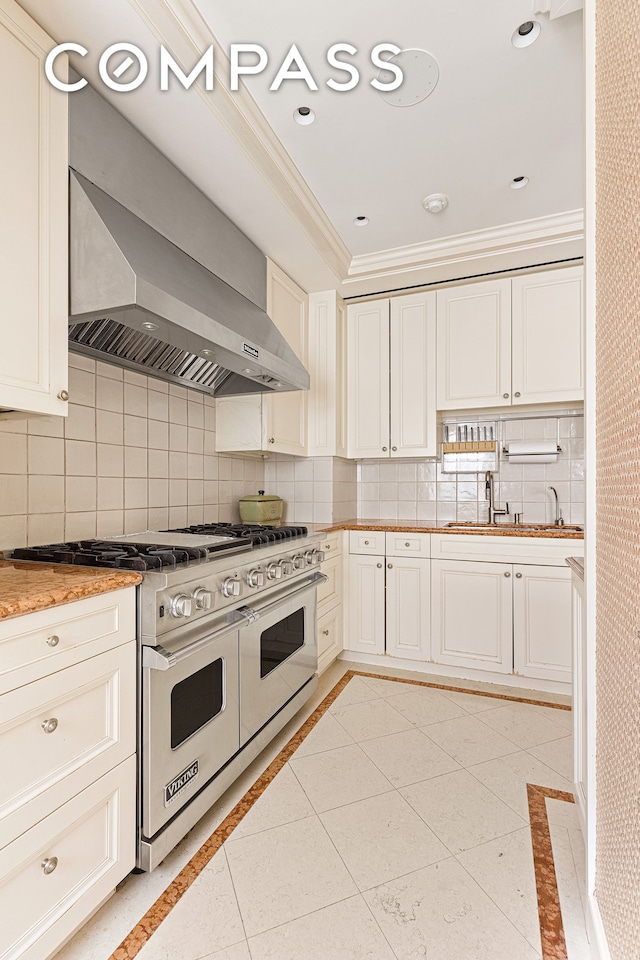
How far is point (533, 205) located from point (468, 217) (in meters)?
0.32

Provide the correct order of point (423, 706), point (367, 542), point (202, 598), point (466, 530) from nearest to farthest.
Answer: point (202, 598)
point (423, 706)
point (466, 530)
point (367, 542)

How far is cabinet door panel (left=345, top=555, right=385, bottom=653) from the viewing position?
3.17 m

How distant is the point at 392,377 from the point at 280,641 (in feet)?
6.56

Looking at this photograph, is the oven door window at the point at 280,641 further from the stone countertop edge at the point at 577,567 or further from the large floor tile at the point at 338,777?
the stone countertop edge at the point at 577,567

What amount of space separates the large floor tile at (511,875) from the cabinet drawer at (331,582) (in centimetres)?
145

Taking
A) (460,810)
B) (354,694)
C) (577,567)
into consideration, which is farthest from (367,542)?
(577,567)

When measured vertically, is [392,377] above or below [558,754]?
above

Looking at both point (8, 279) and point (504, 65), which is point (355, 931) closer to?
point (8, 279)

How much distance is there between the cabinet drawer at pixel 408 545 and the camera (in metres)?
3.05

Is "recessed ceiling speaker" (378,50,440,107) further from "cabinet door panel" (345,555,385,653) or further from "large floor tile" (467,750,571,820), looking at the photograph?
"large floor tile" (467,750,571,820)

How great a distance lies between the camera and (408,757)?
2.10 meters

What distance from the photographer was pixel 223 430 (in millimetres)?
2857

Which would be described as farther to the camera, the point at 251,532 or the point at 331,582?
the point at 331,582

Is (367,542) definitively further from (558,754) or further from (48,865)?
(48,865)
